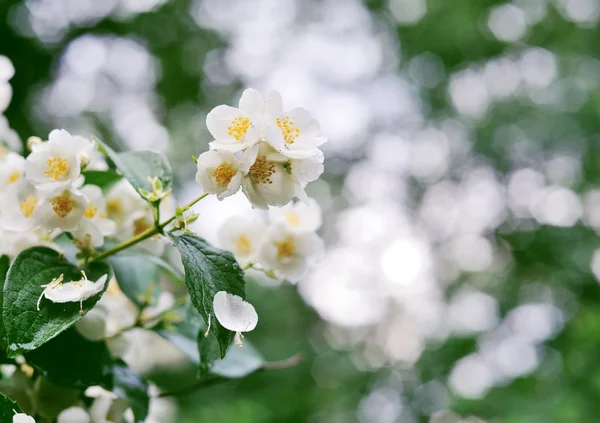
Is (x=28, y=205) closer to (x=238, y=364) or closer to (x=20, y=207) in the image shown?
(x=20, y=207)

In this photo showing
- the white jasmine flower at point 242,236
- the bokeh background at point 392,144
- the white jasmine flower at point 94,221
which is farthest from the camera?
the bokeh background at point 392,144

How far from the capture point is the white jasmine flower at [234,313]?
380mm

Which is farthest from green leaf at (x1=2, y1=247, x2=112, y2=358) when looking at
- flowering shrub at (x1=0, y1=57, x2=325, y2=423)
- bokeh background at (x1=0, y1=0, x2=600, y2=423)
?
bokeh background at (x1=0, y1=0, x2=600, y2=423)

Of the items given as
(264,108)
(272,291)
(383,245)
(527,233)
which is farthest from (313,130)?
(383,245)

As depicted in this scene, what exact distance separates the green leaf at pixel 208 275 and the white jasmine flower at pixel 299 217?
139 millimetres

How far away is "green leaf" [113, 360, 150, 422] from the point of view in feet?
1.58

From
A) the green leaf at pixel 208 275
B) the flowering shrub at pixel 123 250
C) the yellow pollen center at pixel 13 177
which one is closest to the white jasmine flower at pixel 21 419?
the flowering shrub at pixel 123 250

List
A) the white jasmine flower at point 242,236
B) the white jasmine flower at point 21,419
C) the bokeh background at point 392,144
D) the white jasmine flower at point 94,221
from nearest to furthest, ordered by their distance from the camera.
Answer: the white jasmine flower at point 21,419, the white jasmine flower at point 94,221, the white jasmine flower at point 242,236, the bokeh background at point 392,144

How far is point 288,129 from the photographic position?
0.41m

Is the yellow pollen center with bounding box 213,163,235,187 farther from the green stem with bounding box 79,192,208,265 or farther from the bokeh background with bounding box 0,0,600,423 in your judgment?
the bokeh background with bounding box 0,0,600,423

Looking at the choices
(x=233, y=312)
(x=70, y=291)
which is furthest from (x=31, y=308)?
(x=233, y=312)

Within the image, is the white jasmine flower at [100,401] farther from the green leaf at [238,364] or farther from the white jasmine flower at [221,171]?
the white jasmine flower at [221,171]

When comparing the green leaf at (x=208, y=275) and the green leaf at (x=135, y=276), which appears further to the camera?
the green leaf at (x=135, y=276)

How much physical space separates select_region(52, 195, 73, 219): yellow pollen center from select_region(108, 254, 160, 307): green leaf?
10cm
